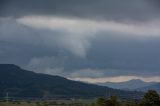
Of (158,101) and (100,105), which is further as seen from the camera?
(158,101)

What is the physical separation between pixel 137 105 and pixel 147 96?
3.65m

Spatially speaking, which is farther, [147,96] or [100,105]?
[147,96]

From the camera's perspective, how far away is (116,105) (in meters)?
118

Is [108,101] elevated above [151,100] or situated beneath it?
situated beneath

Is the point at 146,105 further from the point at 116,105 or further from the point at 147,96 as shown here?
the point at 116,105

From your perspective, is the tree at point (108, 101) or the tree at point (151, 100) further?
the tree at point (151, 100)

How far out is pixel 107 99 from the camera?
391ft

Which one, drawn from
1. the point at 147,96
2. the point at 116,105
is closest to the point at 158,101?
the point at 147,96

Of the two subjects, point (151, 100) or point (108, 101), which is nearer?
point (108, 101)

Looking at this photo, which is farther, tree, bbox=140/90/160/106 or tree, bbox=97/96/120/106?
tree, bbox=140/90/160/106

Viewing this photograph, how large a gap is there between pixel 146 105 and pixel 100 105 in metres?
14.6

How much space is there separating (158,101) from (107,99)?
49.6 feet

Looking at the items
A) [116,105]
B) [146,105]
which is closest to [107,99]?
[116,105]

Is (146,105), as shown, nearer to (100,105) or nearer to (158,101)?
(158,101)
